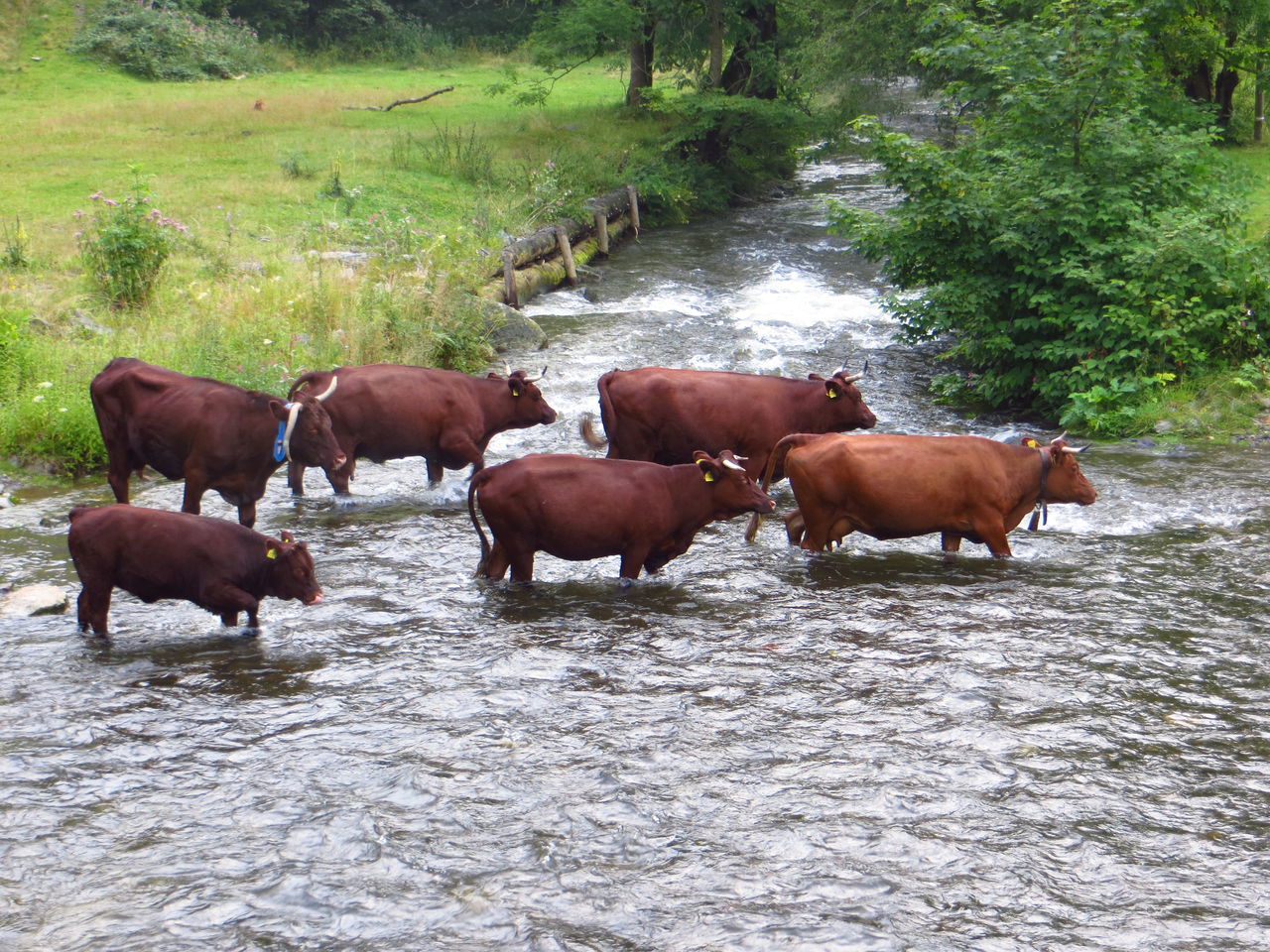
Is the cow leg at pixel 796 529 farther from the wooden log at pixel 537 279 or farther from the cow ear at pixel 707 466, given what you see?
the wooden log at pixel 537 279

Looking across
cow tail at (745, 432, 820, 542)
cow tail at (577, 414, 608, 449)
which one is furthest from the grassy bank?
cow tail at (745, 432, 820, 542)

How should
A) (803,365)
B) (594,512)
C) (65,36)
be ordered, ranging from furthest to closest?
(65,36)
(803,365)
(594,512)

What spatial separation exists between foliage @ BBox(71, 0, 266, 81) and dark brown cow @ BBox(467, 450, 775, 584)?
36.3 m

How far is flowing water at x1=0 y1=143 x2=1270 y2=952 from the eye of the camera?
18.0 ft

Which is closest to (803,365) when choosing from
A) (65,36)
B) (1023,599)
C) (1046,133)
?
(1046,133)

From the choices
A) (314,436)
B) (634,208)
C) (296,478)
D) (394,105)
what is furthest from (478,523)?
(394,105)

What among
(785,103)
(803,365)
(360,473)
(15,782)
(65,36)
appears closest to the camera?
(15,782)

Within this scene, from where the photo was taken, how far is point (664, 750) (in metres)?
6.98

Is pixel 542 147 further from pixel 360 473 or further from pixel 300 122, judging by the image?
pixel 360 473

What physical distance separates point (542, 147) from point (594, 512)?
23.2 m

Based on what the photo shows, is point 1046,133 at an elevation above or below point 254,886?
above

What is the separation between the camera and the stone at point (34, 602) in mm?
8641

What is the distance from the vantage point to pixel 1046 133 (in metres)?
16.0

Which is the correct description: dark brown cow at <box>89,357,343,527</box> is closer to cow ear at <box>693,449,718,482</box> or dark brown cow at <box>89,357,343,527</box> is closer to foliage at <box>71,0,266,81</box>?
cow ear at <box>693,449,718,482</box>
